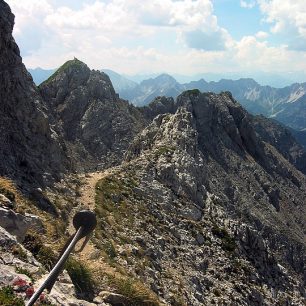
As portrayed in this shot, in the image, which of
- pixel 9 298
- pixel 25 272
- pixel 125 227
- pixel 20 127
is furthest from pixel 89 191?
pixel 9 298

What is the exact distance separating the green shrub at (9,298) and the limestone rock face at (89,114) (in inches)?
4177

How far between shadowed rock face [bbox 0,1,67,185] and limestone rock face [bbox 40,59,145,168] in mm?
77333

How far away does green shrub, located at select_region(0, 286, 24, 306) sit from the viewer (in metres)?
15.3

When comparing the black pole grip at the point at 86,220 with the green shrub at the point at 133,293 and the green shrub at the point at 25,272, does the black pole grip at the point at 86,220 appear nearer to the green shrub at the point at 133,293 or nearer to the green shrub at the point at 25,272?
the green shrub at the point at 25,272

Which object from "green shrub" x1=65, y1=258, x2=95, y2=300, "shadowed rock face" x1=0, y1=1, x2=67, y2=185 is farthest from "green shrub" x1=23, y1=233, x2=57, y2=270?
"shadowed rock face" x1=0, y1=1, x2=67, y2=185

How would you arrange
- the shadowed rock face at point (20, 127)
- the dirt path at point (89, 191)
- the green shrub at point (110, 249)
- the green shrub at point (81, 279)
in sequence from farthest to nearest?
the dirt path at point (89, 191), the shadowed rock face at point (20, 127), the green shrub at point (110, 249), the green shrub at point (81, 279)

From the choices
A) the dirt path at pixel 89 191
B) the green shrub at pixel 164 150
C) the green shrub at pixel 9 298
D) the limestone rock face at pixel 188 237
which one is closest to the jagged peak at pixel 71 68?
the limestone rock face at pixel 188 237

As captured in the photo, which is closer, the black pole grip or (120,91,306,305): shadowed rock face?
the black pole grip

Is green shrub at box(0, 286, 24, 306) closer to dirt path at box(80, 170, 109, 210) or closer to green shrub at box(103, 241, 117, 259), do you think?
green shrub at box(103, 241, 117, 259)

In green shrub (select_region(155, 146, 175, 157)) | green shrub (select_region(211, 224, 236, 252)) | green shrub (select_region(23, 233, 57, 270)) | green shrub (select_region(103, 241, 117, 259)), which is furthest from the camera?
green shrub (select_region(155, 146, 175, 157))

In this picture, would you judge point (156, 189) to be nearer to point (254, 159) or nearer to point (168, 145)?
point (168, 145)

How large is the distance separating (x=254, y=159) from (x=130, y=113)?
4423 cm

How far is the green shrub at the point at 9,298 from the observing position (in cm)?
1533

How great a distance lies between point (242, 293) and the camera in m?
44.4
